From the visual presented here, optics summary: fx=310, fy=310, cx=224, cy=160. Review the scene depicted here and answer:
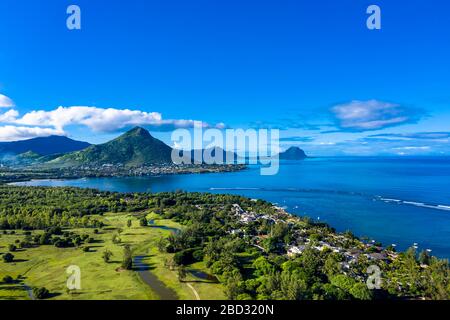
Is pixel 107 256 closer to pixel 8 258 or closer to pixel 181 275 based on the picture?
pixel 181 275

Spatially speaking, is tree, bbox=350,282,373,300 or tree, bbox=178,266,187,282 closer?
tree, bbox=350,282,373,300

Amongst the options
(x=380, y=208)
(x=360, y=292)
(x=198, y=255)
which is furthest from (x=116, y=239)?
(x=380, y=208)

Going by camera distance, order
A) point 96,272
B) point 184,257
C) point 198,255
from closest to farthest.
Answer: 1. point 96,272
2. point 184,257
3. point 198,255

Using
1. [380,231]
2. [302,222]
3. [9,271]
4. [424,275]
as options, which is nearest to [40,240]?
[9,271]

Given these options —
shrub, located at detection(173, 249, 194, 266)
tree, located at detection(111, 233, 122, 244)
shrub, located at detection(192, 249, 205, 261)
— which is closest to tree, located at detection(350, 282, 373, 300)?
shrub, located at detection(192, 249, 205, 261)

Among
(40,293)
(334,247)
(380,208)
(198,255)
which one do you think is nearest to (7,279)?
(40,293)

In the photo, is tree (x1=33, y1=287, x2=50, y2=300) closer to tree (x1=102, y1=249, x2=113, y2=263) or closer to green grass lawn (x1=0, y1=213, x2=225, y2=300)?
green grass lawn (x1=0, y1=213, x2=225, y2=300)

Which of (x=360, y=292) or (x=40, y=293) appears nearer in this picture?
(x=360, y=292)

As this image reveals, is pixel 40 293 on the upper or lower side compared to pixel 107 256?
lower

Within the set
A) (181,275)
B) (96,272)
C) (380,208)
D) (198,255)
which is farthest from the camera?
(380,208)

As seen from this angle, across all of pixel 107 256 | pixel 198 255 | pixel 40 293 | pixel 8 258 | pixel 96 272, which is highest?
pixel 107 256
